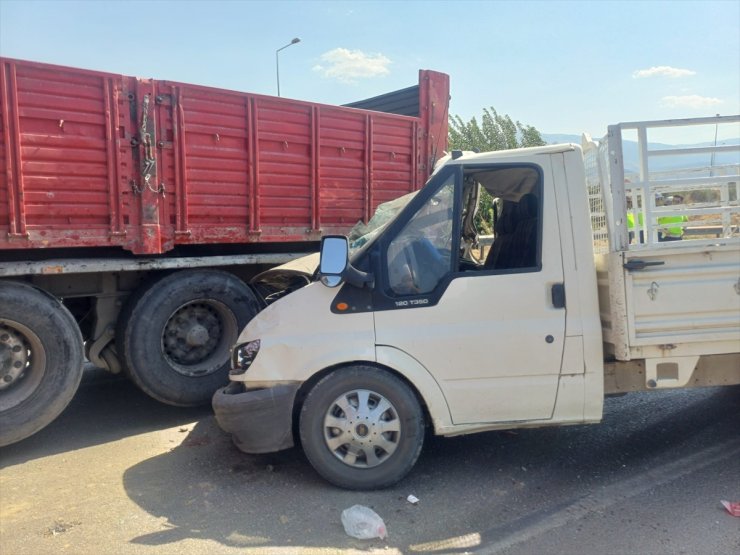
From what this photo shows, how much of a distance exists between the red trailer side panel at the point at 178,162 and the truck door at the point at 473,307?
2.33 meters

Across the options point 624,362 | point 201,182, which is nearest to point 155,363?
point 201,182

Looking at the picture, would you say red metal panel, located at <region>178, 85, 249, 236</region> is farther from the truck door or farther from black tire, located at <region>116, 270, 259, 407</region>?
the truck door

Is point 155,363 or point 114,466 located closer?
point 114,466

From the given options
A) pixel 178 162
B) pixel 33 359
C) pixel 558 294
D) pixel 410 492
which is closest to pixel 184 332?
pixel 33 359

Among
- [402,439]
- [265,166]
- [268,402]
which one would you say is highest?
[265,166]

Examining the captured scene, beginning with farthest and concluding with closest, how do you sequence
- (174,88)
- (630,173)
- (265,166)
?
(265,166)
(174,88)
(630,173)

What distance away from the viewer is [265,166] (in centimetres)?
594

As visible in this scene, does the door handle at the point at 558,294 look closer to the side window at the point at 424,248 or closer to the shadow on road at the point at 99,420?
the side window at the point at 424,248

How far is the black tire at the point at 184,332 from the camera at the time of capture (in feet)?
17.7

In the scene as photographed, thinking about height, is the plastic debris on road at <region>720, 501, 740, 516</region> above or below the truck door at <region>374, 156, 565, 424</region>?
below

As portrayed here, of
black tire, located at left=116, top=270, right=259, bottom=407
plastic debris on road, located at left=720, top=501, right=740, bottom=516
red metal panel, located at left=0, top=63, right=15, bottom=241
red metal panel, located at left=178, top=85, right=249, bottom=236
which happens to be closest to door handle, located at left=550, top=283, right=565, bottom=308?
plastic debris on road, located at left=720, top=501, right=740, bottom=516

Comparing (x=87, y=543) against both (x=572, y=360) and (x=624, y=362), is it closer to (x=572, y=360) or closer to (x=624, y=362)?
(x=572, y=360)

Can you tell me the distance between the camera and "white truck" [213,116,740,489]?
3.92m

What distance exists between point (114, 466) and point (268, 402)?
146cm
